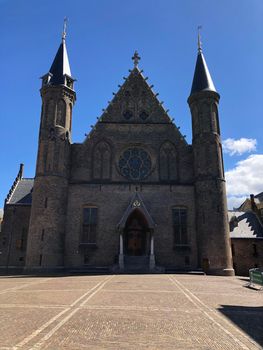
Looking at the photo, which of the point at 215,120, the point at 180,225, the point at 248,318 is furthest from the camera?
the point at 215,120

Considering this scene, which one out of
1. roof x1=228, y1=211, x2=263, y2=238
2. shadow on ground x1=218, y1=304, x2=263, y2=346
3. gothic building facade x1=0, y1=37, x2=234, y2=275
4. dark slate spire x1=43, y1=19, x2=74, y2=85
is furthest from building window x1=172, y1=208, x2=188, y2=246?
shadow on ground x1=218, y1=304, x2=263, y2=346

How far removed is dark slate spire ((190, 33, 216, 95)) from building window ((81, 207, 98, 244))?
650 inches

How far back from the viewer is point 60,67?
32.0m

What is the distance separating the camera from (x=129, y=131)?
101 feet

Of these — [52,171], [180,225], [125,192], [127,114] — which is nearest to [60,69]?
[127,114]

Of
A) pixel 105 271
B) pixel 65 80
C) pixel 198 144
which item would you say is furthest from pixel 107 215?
pixel 65 80

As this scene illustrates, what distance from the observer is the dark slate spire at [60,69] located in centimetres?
3094

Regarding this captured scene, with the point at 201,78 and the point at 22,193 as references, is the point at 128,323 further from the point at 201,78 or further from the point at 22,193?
the point at 22,193

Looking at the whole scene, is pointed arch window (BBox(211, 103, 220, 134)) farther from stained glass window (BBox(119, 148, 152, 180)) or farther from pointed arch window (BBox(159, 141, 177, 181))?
stained glass window (BBox(119, 148, 152, 180))

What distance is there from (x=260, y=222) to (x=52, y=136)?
82.1 ft

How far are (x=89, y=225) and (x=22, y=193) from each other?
1153 cm

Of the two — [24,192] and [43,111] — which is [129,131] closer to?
[43,111]

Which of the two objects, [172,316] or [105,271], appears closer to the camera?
[172,316]

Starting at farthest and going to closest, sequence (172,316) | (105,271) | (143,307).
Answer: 1. (105,271)
2. (143,307)
3. (172,316)
